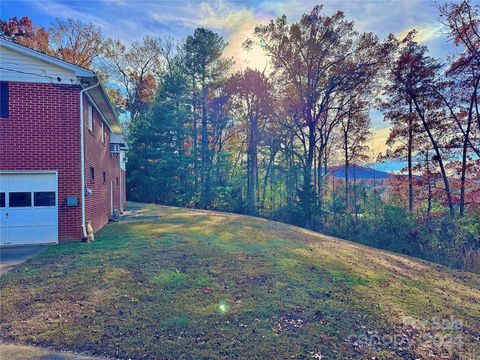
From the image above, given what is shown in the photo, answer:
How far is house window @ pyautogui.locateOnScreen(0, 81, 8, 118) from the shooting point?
26.0 feet

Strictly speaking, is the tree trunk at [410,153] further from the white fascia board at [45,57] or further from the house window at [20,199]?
the house window at [20,199]

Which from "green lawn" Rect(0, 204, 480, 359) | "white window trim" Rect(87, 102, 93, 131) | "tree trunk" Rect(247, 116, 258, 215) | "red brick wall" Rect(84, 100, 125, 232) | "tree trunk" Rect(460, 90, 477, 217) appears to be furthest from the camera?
"tree trunk" Rect(247, 116, 258, 215)

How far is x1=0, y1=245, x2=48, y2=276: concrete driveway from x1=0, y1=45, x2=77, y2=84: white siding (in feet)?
14.7

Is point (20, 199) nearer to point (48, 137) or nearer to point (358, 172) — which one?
point (48, 137)

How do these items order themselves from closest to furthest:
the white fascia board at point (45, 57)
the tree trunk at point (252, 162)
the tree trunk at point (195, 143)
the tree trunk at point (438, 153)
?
the white fascia board at point (45, 57), the tree trunk at point (438, 153), the tree trunk at point (252, 162), the tree trunk at point (195, 143)

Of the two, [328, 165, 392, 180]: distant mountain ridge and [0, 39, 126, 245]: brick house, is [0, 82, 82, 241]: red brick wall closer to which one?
[0, 39, 126, 245]: brick house

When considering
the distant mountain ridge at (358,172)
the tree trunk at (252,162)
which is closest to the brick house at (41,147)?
the tree trunk at (252,162)

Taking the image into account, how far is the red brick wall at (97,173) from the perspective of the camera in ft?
30.0

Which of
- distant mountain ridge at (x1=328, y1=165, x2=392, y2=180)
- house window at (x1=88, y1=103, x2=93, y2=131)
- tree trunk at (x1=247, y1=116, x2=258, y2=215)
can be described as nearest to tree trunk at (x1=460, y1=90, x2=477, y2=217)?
distant mountain ridge at (x1=328, y1=165, x2=392, y2=180)

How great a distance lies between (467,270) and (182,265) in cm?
845

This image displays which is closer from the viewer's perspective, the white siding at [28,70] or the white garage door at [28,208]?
the white siding at [28,70]

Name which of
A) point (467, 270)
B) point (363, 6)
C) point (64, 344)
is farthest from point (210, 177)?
point (64, 344)

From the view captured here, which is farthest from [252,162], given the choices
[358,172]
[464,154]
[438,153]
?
[464,154]

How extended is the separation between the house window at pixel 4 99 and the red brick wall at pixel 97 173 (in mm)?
1883
